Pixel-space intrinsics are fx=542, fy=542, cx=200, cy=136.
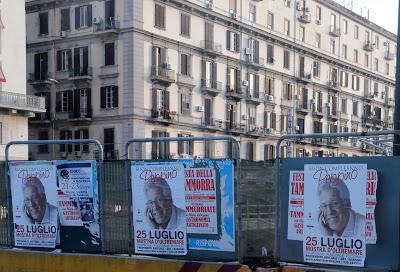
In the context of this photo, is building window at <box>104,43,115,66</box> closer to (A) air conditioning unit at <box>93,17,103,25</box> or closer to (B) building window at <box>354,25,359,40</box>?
(A) air conditioning unit at <box>93,17,103,25</box>

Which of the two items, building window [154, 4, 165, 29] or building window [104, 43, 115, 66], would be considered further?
building window [154, 4, 165, 29]

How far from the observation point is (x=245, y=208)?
6.56m

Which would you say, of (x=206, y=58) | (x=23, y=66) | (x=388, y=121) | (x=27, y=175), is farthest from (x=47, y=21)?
(x=388, y=121)

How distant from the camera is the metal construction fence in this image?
648cm

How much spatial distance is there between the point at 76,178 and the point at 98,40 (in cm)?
3949

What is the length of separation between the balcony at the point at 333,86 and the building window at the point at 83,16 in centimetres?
3476

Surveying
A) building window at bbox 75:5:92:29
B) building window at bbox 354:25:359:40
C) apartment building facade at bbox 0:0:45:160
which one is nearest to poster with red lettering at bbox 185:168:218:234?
apartment building facade at bbox 0:0:45:160

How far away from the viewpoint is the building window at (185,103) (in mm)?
48175

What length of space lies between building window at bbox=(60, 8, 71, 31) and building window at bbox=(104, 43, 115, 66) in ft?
14.1

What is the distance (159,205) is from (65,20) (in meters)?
42.8

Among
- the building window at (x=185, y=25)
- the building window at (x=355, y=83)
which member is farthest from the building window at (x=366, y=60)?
the building window at (x=185, y=25)

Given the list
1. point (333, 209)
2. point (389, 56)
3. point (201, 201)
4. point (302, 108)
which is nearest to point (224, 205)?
point (201, 201)

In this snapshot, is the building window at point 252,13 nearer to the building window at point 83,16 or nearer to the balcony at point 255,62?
the balcony at point 255,62

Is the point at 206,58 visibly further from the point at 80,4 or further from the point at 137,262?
the point at 137,262
